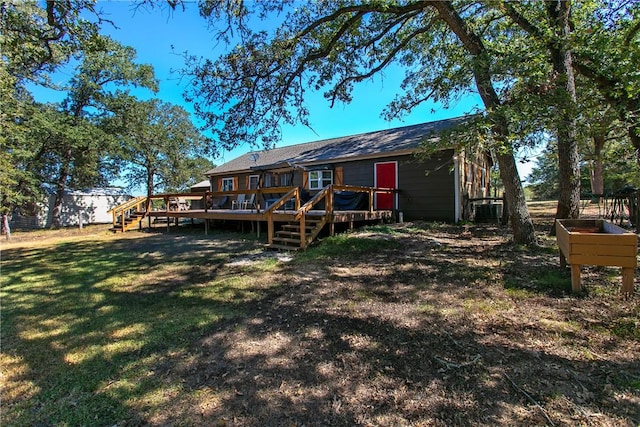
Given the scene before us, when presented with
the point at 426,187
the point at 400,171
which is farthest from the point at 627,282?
the point at 400,171

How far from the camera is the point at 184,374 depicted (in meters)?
2.51

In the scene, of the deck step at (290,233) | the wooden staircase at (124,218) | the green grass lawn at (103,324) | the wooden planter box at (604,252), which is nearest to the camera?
the green grass lawn at (103,324)

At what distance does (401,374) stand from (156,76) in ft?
83.8

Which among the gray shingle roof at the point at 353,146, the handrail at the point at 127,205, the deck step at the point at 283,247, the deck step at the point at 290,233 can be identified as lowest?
the deck step at the point at 283,247

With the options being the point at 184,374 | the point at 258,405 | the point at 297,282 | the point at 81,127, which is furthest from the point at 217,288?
the point at 81,127

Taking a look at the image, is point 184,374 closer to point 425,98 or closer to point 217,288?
point 217,288

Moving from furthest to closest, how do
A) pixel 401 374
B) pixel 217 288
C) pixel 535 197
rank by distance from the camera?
pixel 535 197 → pixel 217 288 → pixel 401 374

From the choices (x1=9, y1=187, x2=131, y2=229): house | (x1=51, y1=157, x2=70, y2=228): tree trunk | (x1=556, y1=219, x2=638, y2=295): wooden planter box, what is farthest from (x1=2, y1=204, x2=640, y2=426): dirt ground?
(x1=9, y1=187, x2=131, y2=229): house

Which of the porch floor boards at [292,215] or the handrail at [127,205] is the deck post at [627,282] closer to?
the porch floor boards at [292,215]

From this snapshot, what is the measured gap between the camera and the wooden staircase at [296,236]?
7.26m

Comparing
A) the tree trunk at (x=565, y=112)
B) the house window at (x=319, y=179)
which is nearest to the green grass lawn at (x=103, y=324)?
the tree trunk at (x=565, y=112)

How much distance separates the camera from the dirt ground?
199 centimetres

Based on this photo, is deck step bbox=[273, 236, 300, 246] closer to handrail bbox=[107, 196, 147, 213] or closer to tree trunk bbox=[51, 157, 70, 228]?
handrail bbox=[107, 196, 147, 213]

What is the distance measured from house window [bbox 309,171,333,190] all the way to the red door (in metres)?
2.44
